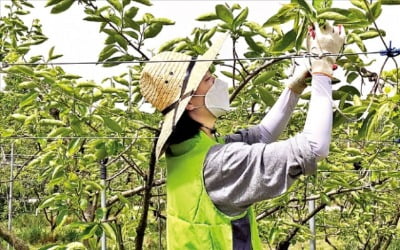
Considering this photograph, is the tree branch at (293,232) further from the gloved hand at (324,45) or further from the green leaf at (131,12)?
the gloved hand at (324,45)

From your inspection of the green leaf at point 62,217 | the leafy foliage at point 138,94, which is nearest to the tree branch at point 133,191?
the leafy foliage at point 138,94

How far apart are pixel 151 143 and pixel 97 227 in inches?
15.2

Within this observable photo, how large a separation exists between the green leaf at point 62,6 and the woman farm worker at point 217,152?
11.8 inches

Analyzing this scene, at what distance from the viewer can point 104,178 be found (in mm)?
1944

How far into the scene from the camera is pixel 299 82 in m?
1.22

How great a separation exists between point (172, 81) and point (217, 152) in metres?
0.20

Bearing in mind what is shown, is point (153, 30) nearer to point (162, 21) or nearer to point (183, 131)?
point (162, 21)

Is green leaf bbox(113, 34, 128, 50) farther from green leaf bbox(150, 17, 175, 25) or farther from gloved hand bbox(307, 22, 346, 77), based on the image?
gloved hand bbox(307, 22, 346, 77)

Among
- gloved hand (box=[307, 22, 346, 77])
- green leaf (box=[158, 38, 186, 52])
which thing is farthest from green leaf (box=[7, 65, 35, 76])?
gloved hand (box=[307, 22, 346, 77])

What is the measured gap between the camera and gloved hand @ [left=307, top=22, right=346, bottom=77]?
982 millimetres

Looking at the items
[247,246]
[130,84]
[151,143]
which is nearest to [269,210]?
[151,143]

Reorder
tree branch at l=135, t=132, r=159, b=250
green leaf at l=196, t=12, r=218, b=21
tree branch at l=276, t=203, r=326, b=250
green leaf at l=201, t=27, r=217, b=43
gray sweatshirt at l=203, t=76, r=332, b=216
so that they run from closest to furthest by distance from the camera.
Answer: gray sweatshirt at l=203, t=76, r=332, b=216 → green leaf at l=196, t=12, r=218, b=21 → green leaf at l=201, t=27, r=217, b=43 → tree branch at l=135, t=132, r=159, b=250 → tree branch at l=276, t=203, r=326, b=250

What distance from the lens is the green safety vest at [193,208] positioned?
1062 mm

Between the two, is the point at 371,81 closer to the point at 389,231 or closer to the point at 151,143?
the point at 151,143
